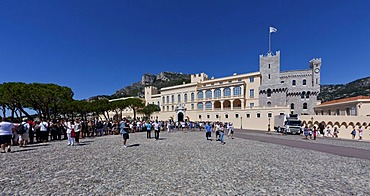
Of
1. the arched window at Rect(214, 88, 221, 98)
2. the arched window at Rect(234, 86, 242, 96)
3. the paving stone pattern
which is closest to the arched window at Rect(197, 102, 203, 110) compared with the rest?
the arched window at Rect(214, 88, 221, 98)

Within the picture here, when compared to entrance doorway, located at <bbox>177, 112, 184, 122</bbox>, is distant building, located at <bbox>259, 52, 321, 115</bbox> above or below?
above

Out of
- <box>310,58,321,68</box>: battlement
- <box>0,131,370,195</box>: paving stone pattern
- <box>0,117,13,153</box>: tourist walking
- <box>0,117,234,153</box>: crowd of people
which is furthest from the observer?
<box>310,58,321,68</box>: battlement

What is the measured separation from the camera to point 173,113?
194ft

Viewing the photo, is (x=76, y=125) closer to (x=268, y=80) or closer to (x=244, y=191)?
(x=244, y=191)

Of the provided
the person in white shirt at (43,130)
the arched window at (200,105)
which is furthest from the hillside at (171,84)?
the person in white shirt at (43,130)

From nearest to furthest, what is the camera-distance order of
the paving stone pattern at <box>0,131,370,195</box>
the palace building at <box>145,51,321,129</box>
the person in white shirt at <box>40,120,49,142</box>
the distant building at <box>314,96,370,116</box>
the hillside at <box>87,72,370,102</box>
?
the paving stone pattern at <box>0,131,370,195</box> → the person in white shirt at <box>40,120,49,142</box> → the distant building at <box>314,96,370,116</box> → the palace building at <box>145,51,321,129</box> → the hillside at <box>87,72,370,102</box>

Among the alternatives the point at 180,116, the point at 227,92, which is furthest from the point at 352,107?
the point at 180,116

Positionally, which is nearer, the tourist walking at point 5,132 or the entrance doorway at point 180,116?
the tourist walking at point 5,132

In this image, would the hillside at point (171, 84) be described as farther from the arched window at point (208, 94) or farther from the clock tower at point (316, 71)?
the clock tower at point (316, 71)

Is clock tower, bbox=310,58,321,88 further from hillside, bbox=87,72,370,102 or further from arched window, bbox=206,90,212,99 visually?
hillside, bbox=87,72,370,102

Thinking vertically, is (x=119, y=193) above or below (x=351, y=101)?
below

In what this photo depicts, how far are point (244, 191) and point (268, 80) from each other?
55439 millimetres

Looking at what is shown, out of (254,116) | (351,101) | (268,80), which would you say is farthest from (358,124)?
(268,80)

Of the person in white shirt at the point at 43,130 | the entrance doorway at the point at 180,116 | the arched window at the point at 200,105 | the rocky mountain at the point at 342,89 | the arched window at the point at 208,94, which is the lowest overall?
the entrance doorway at the point at 180,116
